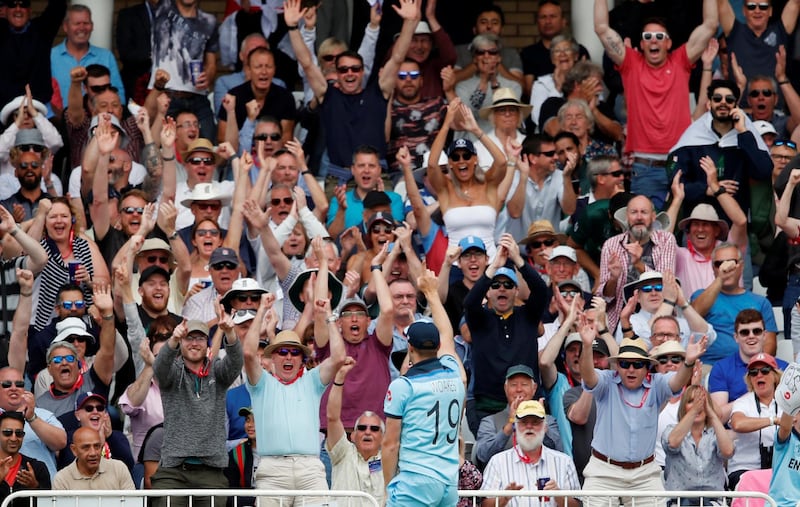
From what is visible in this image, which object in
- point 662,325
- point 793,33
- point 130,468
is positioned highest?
point 793,33

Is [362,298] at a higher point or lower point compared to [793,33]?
lower

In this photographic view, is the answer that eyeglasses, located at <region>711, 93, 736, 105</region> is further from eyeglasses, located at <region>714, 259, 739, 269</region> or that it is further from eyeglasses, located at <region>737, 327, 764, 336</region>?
eyeglasses, located at <region>737, 327, 764, 336</region>

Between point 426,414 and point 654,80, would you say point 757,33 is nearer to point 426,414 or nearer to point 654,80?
point 654,80

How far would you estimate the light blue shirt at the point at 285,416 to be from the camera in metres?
13.5

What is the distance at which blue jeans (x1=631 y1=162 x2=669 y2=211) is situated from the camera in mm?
18062

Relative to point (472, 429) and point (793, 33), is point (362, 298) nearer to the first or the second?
point (472, 429)

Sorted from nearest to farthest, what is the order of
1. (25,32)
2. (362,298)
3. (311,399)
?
(311,399), (362,298), (25,32)

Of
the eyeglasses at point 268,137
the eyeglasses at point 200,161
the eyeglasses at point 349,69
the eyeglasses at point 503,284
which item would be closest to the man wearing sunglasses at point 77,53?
the eyeglasses at point 268,137

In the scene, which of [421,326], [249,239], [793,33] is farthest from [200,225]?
[793,33]

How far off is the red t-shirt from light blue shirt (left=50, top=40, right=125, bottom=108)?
5080 mm

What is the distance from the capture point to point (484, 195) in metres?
16.8

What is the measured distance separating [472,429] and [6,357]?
369cm

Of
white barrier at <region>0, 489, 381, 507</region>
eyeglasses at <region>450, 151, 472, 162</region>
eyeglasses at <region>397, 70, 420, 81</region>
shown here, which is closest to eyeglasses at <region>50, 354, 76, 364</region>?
white barrier at <region>0, 489, 381, 507</region>

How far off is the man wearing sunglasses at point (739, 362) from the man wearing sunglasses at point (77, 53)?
22.9 feet
